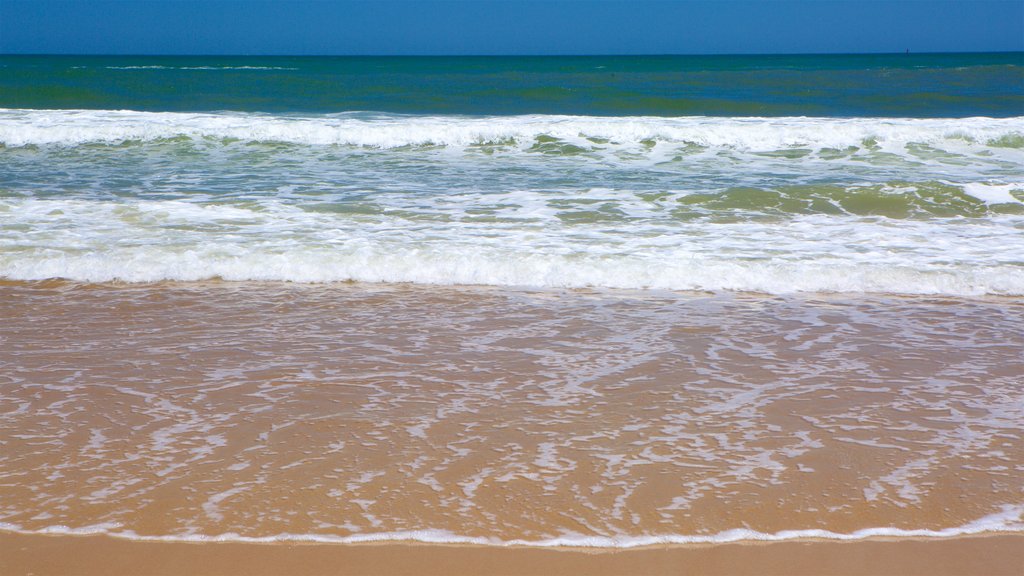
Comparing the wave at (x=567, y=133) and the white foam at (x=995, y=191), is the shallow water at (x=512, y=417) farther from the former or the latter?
the wave at (x=567, y=133)

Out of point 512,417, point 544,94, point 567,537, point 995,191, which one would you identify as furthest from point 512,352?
point 544,94

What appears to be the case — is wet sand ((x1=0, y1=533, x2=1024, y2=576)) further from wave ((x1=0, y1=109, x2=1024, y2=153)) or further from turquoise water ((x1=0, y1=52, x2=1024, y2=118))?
turquoise water ((x1=0, y1=52, x2=1024, y2=118))

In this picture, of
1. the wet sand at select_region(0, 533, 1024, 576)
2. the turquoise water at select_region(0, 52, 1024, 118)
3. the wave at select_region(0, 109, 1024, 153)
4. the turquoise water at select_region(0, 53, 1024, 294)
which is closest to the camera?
the wet sand at select_region(0, 533, 1024, 576)

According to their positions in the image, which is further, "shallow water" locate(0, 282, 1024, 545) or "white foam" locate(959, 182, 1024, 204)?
"white foam" locate(959, 182, 1024, 204)

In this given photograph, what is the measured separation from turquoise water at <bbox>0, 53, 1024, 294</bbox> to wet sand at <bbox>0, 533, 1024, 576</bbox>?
3.12 metres

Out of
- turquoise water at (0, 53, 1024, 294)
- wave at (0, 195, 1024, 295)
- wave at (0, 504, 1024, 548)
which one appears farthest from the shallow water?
turquoise water at (0, 53, 1024, 294)

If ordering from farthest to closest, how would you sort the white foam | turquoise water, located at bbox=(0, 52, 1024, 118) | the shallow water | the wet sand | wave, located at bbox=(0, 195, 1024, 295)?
turquoise water, located at bbox=(0, 52, 1024, 118)
the white foam
wave, located at bbox=(0, 195, 1024, 295)
the shallow water
the wet sand

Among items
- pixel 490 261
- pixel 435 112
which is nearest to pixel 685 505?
pixel 490 261

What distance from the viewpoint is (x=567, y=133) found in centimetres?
1301

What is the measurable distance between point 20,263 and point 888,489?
5.37 m

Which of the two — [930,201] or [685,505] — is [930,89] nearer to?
[930,201]

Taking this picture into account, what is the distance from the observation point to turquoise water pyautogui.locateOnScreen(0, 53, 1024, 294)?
18.7 feet

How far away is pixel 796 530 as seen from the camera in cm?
246

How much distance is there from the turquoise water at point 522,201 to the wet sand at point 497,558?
10.2ft
